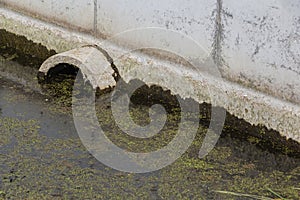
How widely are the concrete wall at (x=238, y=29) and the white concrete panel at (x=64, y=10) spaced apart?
0.23ft

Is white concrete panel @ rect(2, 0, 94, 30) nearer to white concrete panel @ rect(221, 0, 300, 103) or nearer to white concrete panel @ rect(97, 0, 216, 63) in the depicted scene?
white concrete panel @ rect(97, 0, 216, 63)

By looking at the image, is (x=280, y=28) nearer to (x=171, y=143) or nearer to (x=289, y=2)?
(x=289, y=2)

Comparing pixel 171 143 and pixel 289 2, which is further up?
pixel 289 2

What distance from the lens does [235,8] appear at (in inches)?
130

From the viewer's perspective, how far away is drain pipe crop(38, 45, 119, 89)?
3811 mm

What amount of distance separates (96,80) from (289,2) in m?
1.29

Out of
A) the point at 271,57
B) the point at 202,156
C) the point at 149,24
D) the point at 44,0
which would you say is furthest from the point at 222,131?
the point at 44,0

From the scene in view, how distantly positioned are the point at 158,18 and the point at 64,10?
769mm

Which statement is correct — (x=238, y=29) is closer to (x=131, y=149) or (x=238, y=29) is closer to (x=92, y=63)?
(x=131, y=149)

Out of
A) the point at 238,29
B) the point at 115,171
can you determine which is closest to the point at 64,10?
the point at 238,29

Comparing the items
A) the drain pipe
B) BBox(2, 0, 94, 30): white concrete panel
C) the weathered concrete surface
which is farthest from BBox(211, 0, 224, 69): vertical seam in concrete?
BBox(2, 0, 94, 30): white concrete panel

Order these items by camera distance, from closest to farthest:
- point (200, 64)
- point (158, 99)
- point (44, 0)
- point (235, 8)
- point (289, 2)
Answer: point (289, 2) < point (235, 8) < point (200, 64) < point (158, 99) < point (44, 0)

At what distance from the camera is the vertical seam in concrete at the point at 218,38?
338cm

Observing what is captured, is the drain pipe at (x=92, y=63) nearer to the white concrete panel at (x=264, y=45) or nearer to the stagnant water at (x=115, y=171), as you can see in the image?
the stagnant water at (x=115, y=171)
